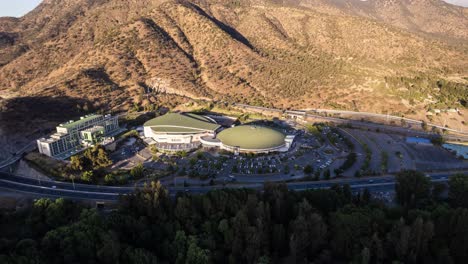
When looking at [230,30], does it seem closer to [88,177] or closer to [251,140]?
[251,140]

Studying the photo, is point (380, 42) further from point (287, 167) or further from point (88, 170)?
point (88, 170)

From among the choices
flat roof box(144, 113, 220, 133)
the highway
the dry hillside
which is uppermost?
the dry hillside

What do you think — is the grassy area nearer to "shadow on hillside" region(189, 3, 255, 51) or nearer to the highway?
the highway

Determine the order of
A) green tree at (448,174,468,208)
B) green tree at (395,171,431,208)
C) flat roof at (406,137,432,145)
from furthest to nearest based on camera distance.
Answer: flat roof at (406,137,432,145), green tree at (395,171,431,208), green tree at (448,174,468,208)

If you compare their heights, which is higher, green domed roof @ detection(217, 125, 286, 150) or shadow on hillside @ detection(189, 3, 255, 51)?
shadow on hillside @ detection(189, 3, 255, 51)

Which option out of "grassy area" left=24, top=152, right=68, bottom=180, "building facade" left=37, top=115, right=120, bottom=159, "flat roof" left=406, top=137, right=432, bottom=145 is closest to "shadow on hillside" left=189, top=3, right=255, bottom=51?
"flat roof" left=406, top=137, right=432, bottom=145

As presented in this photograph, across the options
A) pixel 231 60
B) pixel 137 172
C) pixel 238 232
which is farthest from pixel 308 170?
pixel 231 60

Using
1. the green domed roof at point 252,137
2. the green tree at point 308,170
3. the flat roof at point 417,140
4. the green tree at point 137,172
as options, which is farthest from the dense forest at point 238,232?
the flat roof at point 417,140

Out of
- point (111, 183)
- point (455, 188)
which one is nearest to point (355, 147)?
point (455, 188)
